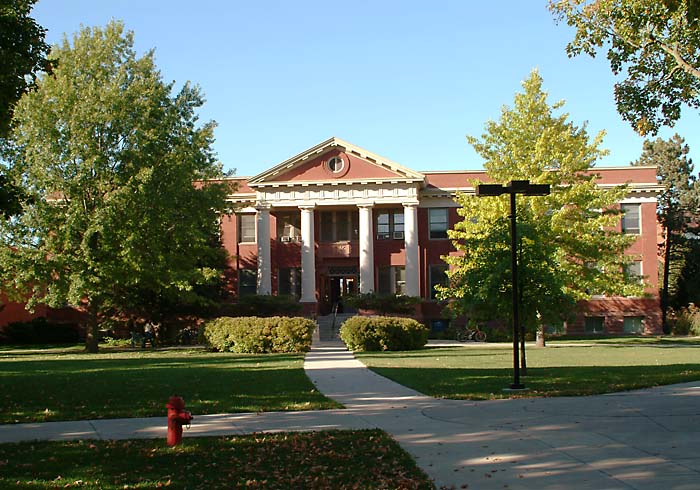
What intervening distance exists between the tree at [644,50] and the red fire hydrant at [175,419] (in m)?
12.5

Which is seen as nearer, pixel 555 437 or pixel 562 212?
pixel 555 437

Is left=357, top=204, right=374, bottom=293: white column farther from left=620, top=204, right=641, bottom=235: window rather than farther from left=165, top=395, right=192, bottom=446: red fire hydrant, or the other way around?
left=165, top=395, right=192, bottom=446: red fire hydrant

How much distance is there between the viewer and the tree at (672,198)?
51812mm

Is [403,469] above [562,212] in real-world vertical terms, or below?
below

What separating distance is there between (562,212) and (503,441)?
87.1ft

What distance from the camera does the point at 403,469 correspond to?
7.93m

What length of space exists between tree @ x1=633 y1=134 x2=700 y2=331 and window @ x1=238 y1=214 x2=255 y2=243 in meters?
27.5

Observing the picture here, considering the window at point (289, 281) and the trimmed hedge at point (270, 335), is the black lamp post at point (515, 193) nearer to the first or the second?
the trimmed hedge at point (270, 335)

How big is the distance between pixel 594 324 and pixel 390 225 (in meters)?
15.0

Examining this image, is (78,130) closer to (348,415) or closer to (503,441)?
(348,415)

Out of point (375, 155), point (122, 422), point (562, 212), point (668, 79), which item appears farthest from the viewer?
point (375, 155)

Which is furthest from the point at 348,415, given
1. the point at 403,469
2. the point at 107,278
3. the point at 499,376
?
the point at 107,278

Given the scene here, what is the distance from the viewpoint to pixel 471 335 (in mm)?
41969

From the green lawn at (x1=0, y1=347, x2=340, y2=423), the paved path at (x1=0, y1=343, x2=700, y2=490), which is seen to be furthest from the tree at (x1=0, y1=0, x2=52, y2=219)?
→ the paved path at (x1=0, y1=343, x2=700, y2=490)
